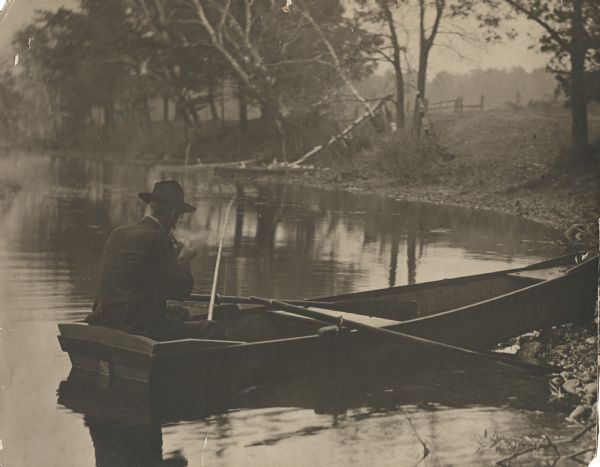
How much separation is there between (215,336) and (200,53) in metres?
1.96

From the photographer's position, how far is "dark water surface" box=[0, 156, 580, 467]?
3.55 metres

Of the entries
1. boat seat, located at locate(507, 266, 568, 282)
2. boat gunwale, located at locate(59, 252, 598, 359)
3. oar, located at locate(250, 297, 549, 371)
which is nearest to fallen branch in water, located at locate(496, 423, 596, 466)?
oar, located at locate(250, 297, 549, 371)

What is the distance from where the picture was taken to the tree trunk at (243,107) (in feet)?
16.6

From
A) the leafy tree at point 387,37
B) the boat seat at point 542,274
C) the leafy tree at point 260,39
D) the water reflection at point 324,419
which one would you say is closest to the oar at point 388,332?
the water reflection at point 324,419

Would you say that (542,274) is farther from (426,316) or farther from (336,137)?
(336,137)

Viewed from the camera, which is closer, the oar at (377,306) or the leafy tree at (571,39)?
the leafy tree at (571,39)

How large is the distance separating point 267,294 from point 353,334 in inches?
36.7

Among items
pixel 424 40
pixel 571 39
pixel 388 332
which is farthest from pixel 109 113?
pixel 571 39

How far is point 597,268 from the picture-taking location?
4.07 m

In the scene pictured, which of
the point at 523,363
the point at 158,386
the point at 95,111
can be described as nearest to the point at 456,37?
the point at 523,363

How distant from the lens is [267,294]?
4.96 metres

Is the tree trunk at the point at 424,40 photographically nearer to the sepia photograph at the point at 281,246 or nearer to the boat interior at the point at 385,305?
the sepia photograph at the point at 281,246

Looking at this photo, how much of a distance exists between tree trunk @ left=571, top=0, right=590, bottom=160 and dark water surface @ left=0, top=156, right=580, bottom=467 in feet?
2.50

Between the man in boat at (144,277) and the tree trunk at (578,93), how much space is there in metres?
2.07
